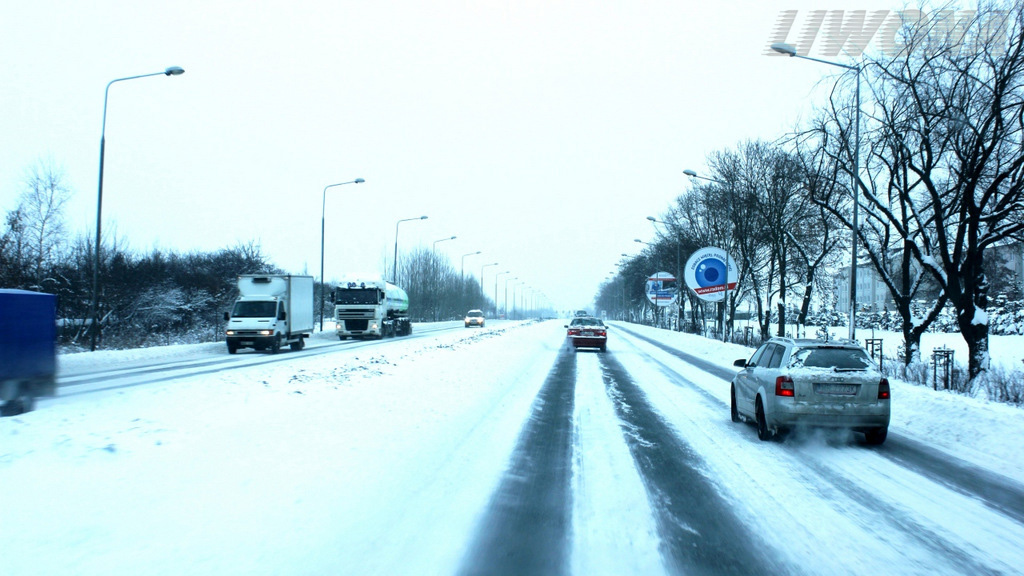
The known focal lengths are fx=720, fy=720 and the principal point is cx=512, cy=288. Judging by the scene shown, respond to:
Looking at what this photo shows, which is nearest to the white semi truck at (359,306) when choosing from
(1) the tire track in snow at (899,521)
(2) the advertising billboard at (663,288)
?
(2) the advertising billboard at (663,288)

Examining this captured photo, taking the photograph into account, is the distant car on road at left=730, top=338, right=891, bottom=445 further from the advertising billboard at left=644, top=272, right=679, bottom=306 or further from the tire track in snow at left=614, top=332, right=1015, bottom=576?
the advertising billboard at left=644, top=272, right=679, bottom=306

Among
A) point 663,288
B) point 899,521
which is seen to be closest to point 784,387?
point 899,521

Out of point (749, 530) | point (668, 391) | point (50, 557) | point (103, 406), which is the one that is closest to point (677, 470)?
point (749, 530)

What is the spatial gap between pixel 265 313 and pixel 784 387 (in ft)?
83.7

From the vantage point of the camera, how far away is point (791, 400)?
10023 millimetres

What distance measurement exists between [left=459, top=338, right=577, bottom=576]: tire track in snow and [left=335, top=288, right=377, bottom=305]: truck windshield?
3272cm

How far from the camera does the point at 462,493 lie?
23.1 feet

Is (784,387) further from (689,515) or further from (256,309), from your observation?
(256,309)

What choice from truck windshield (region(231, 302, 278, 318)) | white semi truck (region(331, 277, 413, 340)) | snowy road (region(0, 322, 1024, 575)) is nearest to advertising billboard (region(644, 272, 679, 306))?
white semi truck (region(331, 277, 413, 340))

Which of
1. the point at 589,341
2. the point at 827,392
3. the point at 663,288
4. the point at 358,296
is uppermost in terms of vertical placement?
the point at 663,288

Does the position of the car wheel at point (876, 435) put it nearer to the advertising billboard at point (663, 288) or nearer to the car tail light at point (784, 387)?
the car tail light at point (784, 387)

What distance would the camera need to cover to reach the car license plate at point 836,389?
32.7 ft

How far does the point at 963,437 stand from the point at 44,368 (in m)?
14.0

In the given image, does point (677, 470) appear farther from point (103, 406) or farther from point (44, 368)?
point (44, 368)
